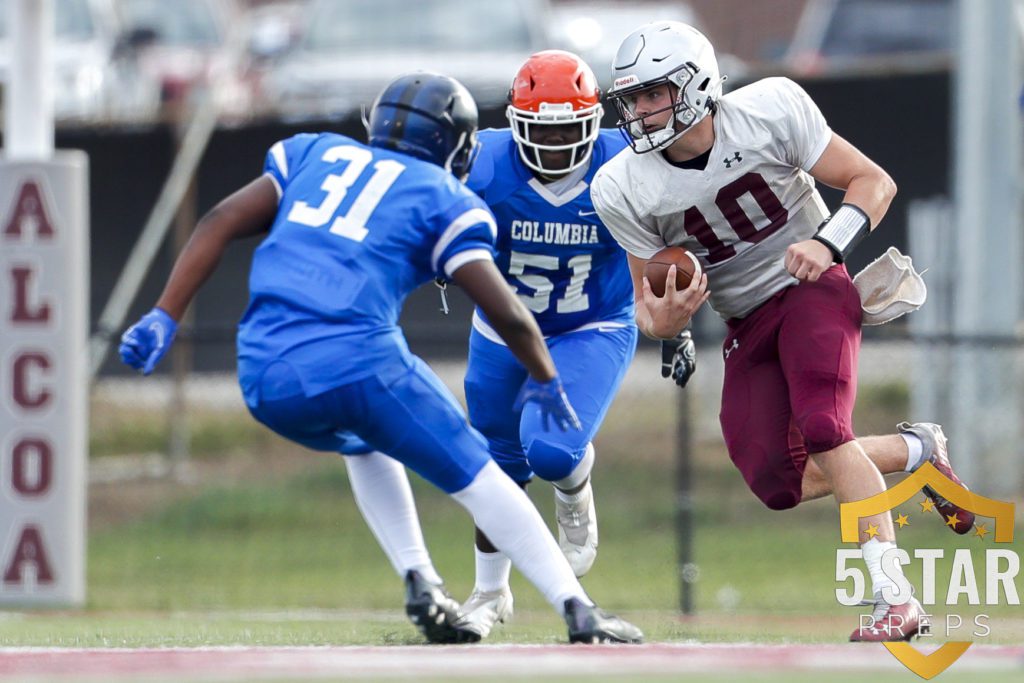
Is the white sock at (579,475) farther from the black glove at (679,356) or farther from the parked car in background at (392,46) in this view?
the parked car in background at (392,46)

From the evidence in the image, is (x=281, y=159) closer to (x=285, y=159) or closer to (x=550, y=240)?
(x=285, y=159)

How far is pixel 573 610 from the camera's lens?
16.9ft

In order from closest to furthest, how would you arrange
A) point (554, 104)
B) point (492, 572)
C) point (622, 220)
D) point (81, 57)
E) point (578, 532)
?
point (622, 220)
point (554, 104)
point (492, 572)
point (578, 532)
point (81, 57)

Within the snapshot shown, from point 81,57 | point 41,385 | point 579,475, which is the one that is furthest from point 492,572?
point 81,57

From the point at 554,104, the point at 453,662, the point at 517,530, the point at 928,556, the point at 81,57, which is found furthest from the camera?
the point at 81,57

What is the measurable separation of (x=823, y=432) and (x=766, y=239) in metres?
0.76

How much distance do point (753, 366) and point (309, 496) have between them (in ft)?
20.6

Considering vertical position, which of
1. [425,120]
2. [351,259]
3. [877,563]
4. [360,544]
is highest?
[425,120]

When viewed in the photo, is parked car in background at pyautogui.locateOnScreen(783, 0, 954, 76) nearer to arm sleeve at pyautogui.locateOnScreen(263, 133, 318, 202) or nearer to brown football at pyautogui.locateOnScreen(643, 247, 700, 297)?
brown football at pyautogui.locateOnScreen(643, 247, 700, 297)

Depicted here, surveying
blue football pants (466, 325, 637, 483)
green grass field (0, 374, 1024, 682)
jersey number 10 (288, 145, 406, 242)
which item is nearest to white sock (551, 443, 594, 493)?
blue football pants (466, 325, 637, 483)

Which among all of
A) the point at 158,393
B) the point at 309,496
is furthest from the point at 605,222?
the point at 158,393

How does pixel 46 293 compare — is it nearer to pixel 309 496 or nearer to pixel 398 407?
pixel 309 496

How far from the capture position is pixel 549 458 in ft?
20.0

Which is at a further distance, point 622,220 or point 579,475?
point 579,475
